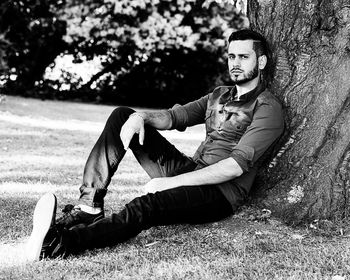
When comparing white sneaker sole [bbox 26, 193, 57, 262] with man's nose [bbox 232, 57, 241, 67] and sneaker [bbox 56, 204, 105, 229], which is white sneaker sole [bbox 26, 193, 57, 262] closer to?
sneaker [bbox 56, 204, 105, 229]

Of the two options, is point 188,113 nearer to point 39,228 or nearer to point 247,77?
point 247,77

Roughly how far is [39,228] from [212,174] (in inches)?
44.9

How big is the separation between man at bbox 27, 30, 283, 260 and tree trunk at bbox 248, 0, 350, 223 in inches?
8.2

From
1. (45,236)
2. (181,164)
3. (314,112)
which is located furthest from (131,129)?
(314,112)

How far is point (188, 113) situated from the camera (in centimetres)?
455

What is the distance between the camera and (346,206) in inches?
169

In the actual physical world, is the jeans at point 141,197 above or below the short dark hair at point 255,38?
below

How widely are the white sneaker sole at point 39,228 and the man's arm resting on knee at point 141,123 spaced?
2.55ft

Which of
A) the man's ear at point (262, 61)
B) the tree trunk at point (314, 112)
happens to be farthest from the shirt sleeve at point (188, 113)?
the tree trunk at point (314, 112)

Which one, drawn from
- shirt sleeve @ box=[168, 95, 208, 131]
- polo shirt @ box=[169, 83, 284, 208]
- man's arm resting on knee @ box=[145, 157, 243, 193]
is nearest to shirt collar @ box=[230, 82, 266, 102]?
polo shirt @ box=[169, 83, 284, 208]

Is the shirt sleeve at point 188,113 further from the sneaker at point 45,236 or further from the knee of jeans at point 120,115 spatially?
the sneaker at point 45,236

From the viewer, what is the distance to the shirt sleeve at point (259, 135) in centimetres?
388

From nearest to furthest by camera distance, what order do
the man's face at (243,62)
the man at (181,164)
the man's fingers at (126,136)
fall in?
the man at (181,164) → the man's fingers at (126,136) → the man's face at (243,62)

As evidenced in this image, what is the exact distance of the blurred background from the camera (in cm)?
1791
